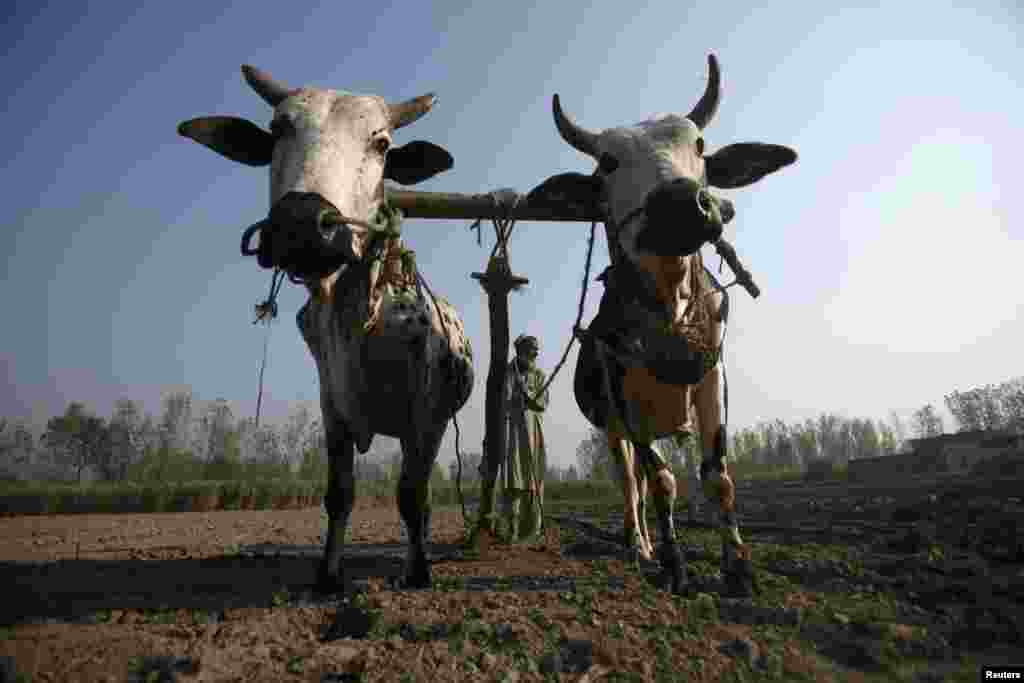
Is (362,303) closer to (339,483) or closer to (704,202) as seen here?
(339,483)

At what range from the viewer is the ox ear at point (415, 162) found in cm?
434

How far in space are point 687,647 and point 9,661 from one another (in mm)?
2867

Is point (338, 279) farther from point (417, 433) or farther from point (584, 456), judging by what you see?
point (584, 456)

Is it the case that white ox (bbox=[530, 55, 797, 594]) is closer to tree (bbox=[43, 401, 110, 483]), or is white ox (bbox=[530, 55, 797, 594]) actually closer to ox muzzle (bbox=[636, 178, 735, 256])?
ox muzzle (bbox=[636, 178, 735, 256])

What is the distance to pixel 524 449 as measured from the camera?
6.70 m

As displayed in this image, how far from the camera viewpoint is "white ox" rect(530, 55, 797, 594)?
3.34 metres

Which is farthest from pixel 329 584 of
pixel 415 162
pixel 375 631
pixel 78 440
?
pixel 78 440

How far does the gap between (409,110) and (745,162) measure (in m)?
2.86

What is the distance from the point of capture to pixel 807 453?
74.8 meters

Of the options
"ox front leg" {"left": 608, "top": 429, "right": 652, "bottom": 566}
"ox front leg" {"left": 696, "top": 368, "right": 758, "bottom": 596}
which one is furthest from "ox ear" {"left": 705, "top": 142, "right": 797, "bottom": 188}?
"ox front leg" {"left": 608, "top": 429, "right": 652, "bottom": 566}

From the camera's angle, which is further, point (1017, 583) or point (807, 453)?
point (807, 453)

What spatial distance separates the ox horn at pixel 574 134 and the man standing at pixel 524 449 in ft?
9.61

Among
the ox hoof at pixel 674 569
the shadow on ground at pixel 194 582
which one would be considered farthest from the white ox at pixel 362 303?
the ox hoof at pixel 674 569

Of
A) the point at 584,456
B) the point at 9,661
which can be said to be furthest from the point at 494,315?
the point at 584,456
